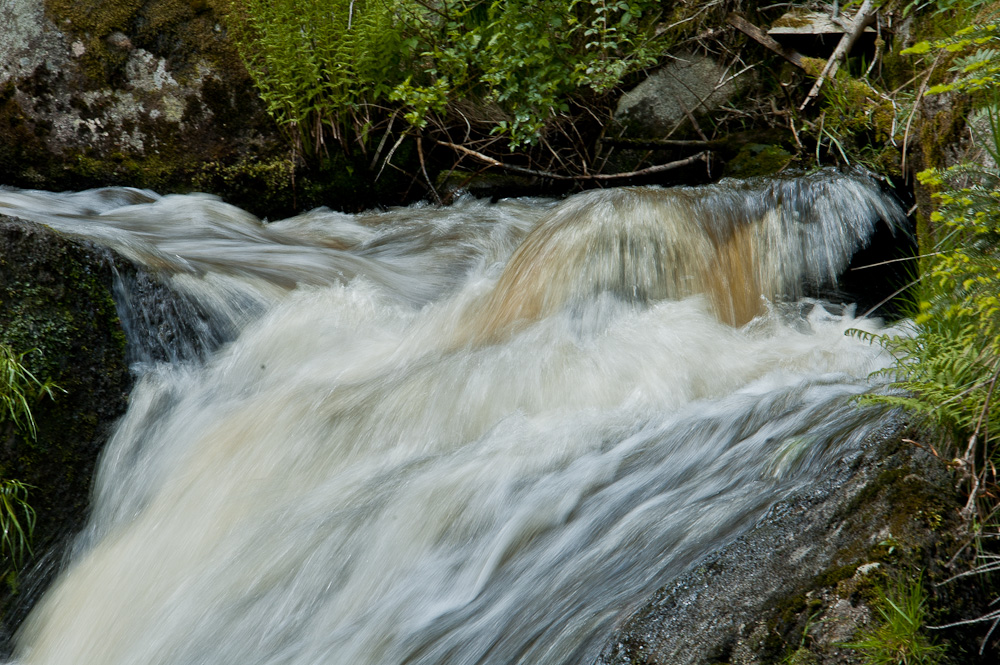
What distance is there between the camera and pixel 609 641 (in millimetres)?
1710

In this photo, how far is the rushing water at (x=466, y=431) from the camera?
7.20 feet

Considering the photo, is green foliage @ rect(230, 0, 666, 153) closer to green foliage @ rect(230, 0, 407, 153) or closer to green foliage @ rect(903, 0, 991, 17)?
green foliage @ rect(230, 0, 407, 153)

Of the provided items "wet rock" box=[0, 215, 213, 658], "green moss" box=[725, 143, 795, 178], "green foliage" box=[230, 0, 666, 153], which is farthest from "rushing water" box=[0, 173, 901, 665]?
"green foliage" box=[230, 0, 666, 153]

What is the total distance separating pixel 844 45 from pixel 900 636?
4.11m

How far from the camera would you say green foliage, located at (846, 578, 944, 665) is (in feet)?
5.01

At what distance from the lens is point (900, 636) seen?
154cm

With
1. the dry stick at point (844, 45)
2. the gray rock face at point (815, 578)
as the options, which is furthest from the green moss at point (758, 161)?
the gray rock face at point (815, 578)

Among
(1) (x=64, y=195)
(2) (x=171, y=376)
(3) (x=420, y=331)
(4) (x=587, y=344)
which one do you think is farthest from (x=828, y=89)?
(1) (x=64, y=195)

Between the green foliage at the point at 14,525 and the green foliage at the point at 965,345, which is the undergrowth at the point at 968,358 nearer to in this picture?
the green foliage at the point at 965,345

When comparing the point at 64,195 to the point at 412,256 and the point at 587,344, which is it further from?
the point at 587,344

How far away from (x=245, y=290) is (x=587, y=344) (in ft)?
5.61

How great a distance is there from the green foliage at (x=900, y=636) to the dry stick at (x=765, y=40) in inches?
167

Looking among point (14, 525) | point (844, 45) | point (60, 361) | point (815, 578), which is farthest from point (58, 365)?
point (844, 45)

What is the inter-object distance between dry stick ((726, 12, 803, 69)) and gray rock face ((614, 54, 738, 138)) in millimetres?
279
